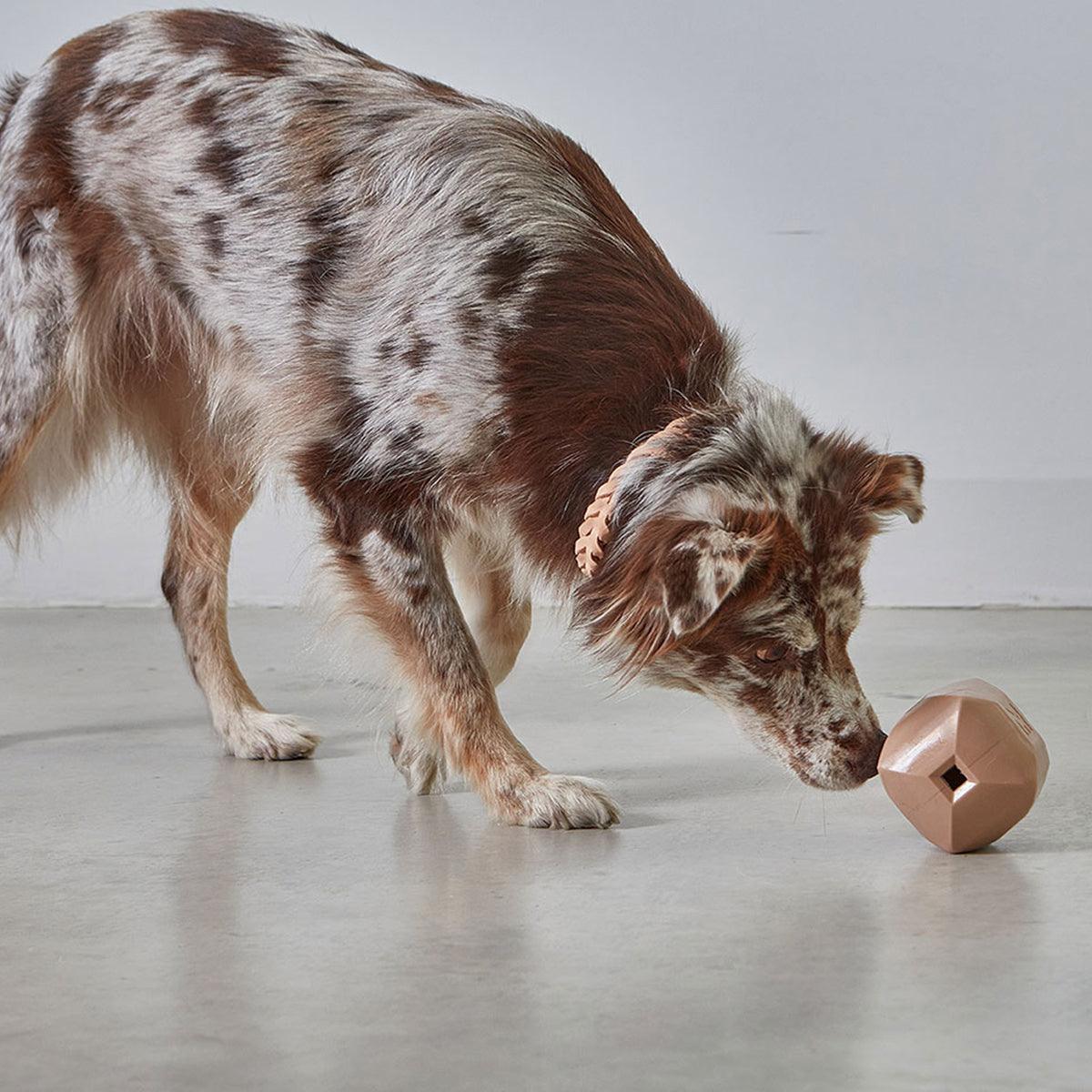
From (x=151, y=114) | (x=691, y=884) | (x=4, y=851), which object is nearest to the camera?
(x=691, y=884)

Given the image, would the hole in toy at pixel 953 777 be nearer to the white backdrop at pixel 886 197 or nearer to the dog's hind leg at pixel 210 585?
the dog's hind leg at pixel 210 585

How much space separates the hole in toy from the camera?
2.83 m

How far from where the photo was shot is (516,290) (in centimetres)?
327

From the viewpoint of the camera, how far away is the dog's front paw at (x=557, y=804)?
311 centimetres

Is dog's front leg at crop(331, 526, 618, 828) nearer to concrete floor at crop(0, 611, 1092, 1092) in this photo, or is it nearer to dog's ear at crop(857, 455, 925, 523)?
concrete floor at crop(0, 611, 1092, 1092)

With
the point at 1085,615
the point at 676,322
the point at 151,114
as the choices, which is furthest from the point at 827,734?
the point at 1085,615

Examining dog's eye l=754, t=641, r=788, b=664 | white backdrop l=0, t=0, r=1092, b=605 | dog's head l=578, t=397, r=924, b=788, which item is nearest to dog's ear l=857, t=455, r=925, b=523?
dog's head l=578, t=397, r=924, b=788

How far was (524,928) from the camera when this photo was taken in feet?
8.11

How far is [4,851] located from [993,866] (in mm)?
1707

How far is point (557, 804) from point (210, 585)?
4.49ft

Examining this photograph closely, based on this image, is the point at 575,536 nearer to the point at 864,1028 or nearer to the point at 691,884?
the point at 691,884

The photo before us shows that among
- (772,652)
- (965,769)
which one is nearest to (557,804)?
(772,652)

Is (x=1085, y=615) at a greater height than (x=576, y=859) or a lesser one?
lesser

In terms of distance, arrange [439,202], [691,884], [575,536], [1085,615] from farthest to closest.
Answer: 1. [1085,615]
2. [439,202]
3. [575,536]
4. [691,884]
